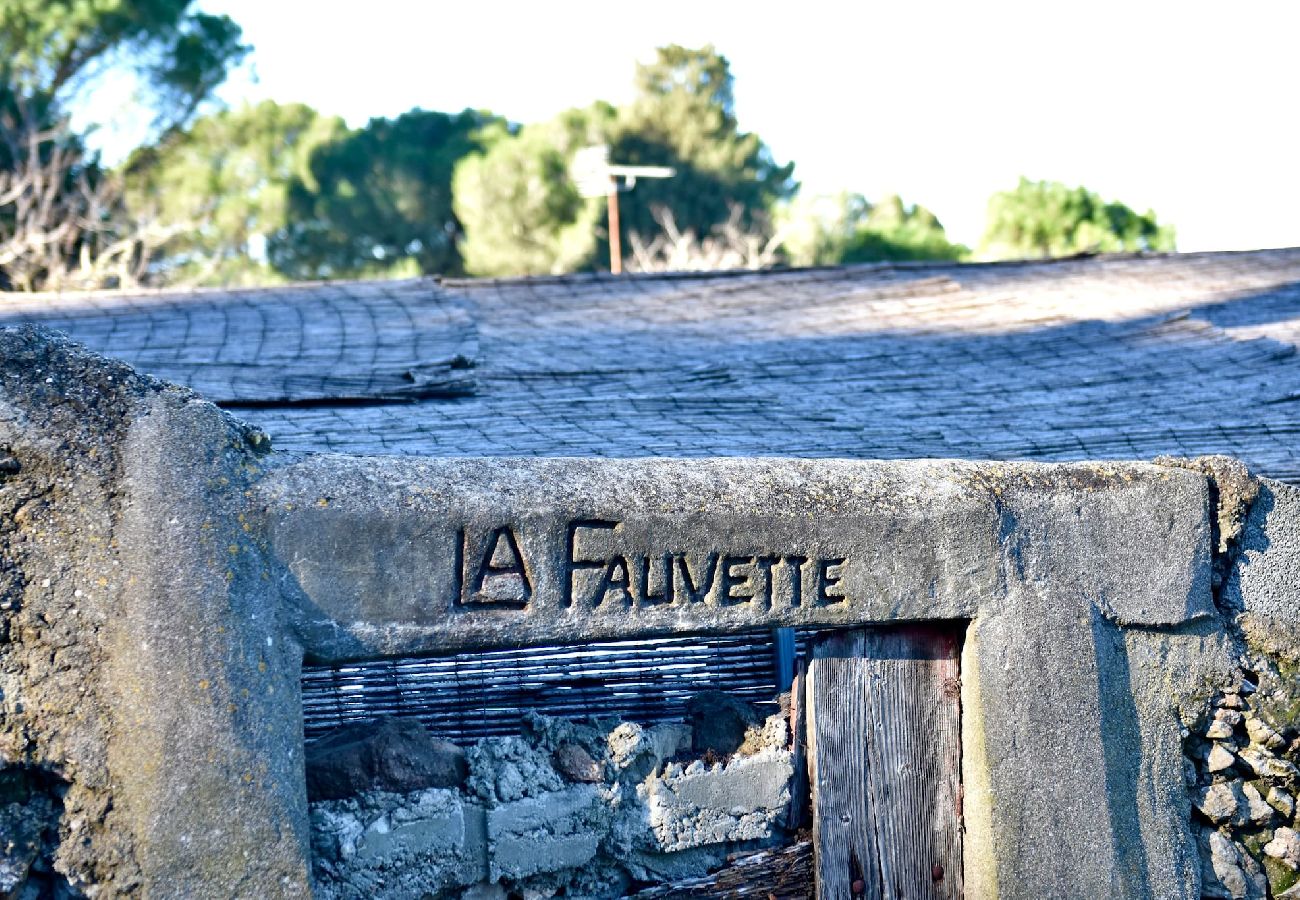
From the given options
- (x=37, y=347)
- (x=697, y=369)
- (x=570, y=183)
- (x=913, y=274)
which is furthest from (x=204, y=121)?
(x=37, y=347)

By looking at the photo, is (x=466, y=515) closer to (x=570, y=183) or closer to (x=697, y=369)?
(x=697, y=369)

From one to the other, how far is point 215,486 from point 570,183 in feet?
85.0

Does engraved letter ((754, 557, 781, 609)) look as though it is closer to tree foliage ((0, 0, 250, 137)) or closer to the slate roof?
the slate roof

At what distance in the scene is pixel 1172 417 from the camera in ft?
15.9

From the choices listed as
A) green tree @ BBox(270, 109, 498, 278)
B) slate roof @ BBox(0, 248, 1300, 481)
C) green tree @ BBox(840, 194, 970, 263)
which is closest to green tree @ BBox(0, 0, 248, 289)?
green tree @ BBox(270, 109, 498, 278)

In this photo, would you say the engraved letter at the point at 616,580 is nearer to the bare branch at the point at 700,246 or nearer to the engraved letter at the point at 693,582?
the engraved letter at the point at 693,582

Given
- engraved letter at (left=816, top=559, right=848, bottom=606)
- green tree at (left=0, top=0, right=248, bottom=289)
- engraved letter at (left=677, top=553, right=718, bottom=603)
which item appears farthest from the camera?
green tree at (left=0, top=0, right=248, bottom=289)

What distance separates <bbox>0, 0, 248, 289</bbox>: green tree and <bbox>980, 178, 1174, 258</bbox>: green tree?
13.1 metres

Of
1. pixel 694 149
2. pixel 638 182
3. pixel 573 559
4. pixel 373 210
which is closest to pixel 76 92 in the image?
pixel 373 210

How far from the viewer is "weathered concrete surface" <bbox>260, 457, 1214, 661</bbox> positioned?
9.63 ft

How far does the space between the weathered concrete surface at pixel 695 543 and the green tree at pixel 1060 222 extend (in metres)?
18.7

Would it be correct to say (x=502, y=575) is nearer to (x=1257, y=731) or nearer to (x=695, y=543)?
(x=695, y=543)

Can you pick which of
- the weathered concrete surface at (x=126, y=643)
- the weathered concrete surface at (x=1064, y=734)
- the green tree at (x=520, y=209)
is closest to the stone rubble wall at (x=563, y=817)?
the weathered concrete surface at (x=126, y=643)

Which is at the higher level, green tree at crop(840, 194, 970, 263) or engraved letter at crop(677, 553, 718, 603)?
green tree at crop(840, 194, 970, 263)
